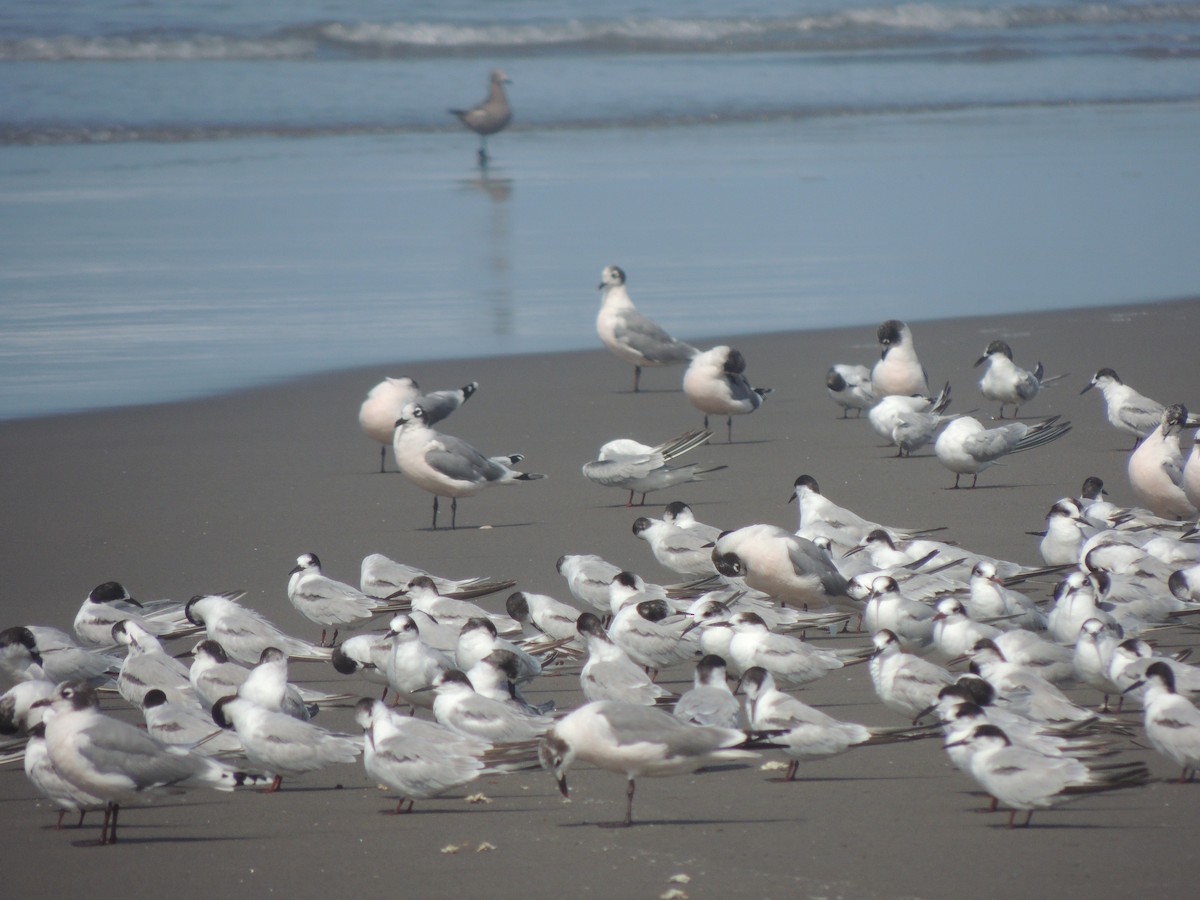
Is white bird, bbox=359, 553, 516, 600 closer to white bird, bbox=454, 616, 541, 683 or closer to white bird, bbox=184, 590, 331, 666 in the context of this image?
white bird, bbox=184, 590, 331, 666

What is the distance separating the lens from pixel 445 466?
384 inches

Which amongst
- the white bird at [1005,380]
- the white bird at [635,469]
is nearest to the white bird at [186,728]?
the white bird at [635,469]

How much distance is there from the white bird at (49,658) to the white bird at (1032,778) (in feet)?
10.9

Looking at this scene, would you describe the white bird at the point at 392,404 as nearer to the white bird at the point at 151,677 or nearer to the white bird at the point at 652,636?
the white bird at the point at 652,636

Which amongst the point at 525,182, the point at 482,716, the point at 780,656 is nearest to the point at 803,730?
the point at 780,656

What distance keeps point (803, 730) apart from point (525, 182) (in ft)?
64.4

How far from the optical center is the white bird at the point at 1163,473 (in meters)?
9.09

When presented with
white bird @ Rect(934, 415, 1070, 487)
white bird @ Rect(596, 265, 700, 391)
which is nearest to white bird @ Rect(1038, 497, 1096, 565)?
white bird @ Rect(934, 415, 1070, 487)

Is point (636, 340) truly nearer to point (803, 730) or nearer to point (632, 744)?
point (803, 730)

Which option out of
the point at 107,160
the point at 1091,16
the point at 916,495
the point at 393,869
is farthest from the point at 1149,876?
the point at 1091,16

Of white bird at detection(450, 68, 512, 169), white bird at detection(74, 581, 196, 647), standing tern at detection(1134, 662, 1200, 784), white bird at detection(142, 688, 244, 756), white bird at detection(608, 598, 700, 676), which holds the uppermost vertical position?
white bird at detection(450, 68, 512, 169)

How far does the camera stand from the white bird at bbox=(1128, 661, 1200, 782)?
538cm

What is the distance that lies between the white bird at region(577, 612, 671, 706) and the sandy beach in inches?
11.3

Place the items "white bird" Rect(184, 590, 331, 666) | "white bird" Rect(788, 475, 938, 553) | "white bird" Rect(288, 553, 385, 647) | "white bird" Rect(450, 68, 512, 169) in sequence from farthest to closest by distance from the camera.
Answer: "white bird" Rect(450, 68, 512, 169), "white bird" Rect(788, 475, 938, 553), "white bird" Rect(288, 553, 385, 647), "white bird" Rect(184, 590, 331, 666)
